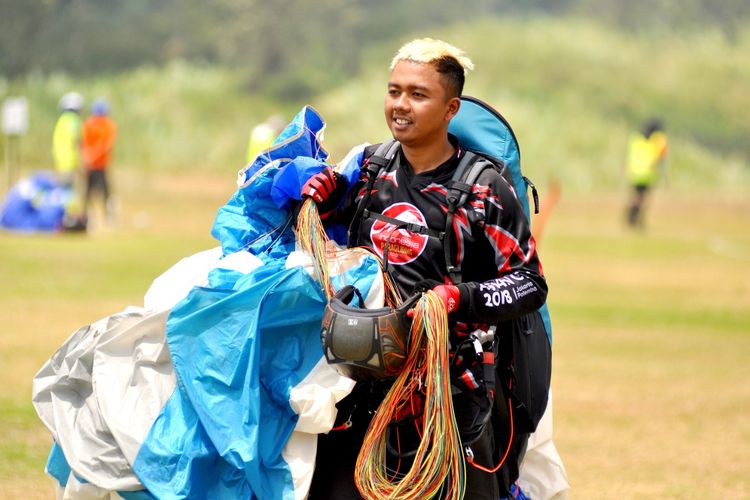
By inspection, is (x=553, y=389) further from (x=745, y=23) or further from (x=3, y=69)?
(x=745, y=23)

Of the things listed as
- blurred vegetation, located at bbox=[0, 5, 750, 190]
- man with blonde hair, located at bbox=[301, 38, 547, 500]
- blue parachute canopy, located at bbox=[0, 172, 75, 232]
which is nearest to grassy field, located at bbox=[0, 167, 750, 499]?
blue parachute canopy, located at bbox=[0, 172, 75, 232]

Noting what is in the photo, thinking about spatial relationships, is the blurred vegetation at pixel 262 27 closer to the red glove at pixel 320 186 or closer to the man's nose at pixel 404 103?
the red glove at pixel 320 186

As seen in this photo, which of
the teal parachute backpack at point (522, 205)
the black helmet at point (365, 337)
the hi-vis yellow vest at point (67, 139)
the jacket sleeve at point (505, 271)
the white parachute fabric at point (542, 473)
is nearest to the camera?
the black helmet at point (365, 337)

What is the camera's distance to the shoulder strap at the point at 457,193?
3611 mm

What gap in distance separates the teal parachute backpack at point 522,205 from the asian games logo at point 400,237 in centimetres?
2

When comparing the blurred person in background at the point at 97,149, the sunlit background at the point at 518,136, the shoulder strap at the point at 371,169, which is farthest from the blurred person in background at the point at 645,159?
the shoulder strap at the point at 371,169

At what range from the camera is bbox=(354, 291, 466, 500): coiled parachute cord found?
11.4 feet

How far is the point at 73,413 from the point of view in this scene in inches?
148

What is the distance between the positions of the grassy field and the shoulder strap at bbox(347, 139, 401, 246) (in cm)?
243

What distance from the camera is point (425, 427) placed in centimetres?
353

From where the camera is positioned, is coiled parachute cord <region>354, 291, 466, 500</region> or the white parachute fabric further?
the white parachute fabric

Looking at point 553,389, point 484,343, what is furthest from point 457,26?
point 484,343

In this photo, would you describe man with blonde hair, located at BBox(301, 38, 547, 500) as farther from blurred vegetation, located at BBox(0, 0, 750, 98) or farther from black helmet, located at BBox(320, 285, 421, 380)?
blurred vegetation, located at BBox(0, 0, 750, 98)

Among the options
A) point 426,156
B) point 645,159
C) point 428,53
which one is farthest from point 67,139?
point 428,53
